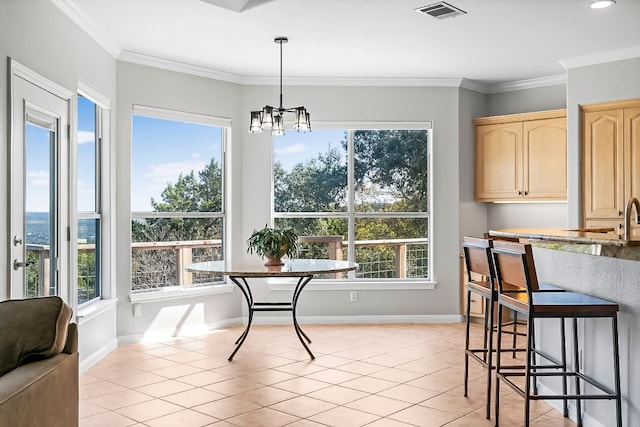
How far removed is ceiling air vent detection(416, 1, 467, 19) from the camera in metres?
4.31

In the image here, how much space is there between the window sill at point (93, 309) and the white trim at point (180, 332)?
41cm

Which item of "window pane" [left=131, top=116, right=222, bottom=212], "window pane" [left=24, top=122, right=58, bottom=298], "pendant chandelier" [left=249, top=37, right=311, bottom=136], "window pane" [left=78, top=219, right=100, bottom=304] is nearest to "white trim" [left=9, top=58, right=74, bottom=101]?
"window pane" [left=24, top=122, right=58, bottom=298]

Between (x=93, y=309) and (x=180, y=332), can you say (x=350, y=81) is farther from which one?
(x=93, y=309)

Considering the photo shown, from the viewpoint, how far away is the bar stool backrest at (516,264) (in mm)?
2975

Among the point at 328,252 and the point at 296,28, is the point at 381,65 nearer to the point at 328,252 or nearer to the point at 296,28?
the point at 296,28

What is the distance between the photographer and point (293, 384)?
4316 millimetres

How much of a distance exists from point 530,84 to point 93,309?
16.1 ft

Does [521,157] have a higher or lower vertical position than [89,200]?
higher

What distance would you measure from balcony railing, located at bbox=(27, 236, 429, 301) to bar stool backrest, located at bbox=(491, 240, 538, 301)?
10.5ft

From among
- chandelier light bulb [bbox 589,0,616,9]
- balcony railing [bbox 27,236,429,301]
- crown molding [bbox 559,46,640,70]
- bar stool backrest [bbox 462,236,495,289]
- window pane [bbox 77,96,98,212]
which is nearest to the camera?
bar stool backrest [bbox 462,236,495,289]

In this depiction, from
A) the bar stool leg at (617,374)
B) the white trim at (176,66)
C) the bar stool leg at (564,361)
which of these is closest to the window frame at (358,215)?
the white trim at (176,66)

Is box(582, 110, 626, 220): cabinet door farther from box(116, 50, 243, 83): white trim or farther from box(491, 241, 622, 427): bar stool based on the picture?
box(116, 50, 243, 83): white trim

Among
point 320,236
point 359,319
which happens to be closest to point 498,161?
point 320,236

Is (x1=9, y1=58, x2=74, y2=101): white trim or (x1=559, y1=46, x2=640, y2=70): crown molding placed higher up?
(x1=559, y1=46, x2=640, y2=70): crown molding
